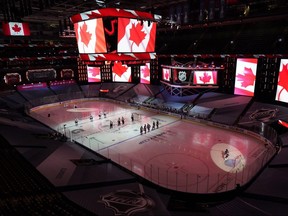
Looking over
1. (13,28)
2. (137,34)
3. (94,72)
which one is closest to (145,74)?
(94,72)

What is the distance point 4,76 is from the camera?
2869 cm

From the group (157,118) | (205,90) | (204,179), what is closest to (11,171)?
(204,179)

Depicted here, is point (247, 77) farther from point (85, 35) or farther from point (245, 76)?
point (85, 35)

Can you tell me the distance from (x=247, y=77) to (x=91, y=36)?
17336mm

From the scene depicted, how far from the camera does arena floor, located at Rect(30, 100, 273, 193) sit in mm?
11655

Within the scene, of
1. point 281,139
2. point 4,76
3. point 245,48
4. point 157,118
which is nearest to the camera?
point 281,139

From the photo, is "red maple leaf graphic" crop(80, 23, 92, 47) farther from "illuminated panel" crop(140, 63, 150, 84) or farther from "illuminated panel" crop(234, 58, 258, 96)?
"illuminated panel" crop(140, 63, 150, 84)

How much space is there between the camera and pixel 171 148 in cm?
1556

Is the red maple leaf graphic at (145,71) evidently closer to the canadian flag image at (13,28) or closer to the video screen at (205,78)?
the video screen at (205,78)

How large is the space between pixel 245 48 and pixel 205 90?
617 cm

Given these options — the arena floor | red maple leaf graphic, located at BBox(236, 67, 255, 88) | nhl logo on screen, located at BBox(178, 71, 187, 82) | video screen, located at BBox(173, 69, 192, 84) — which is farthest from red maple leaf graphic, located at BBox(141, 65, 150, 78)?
red maple leaf graphic, located at BBox(236, 67, 255, 88)

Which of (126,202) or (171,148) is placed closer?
(126,202)

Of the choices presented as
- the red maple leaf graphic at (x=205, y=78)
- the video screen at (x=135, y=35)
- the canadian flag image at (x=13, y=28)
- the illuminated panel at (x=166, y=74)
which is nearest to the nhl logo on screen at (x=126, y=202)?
the video screen at (x=135, y=35)

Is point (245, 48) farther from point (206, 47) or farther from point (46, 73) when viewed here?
point (46, 73)
